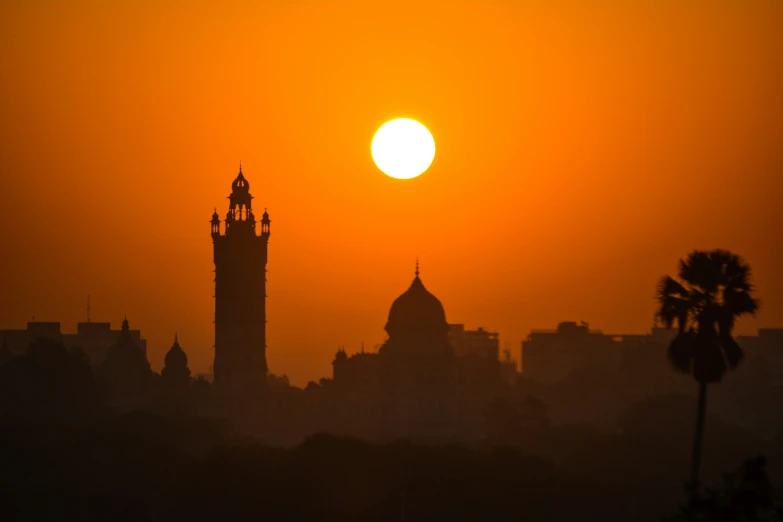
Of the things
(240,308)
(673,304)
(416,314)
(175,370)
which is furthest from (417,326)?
(673,304)

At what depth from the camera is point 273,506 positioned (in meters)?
99.4

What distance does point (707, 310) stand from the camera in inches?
2913

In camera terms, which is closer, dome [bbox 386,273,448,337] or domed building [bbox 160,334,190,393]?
dome [bbox 386,273,448,337]

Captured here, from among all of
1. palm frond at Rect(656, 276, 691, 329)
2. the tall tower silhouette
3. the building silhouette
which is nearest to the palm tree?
palm frond at Rect(656, 276, 691, 329)

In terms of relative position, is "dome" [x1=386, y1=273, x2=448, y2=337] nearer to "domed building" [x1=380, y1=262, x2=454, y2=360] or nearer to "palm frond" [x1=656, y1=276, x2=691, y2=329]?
"domed building" [x1=380, y1=262, x2=454, y2=360]

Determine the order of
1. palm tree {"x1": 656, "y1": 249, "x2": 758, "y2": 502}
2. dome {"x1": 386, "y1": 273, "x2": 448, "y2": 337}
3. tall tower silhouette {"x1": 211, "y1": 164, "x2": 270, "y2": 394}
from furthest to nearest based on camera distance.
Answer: tall tower silhouette {"x1": 211, "y1": 164, "x2": 270, "y2": 394} → dome {"x1": 386, "y1": 273, "x2": 448, "y2": 337} → palm tree {"x1": 656, "y1": 249, "x2": 758, "y2": 502}

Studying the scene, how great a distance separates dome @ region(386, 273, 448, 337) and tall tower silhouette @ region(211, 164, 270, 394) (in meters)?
25.9

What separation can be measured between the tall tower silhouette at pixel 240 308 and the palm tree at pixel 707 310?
349ft

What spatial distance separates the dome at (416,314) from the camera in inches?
6083

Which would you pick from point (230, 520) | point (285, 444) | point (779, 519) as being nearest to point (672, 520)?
point (779, 519)

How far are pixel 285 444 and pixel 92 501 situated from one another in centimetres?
5977

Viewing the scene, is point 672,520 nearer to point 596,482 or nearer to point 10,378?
point 596,482

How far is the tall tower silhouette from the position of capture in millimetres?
178625

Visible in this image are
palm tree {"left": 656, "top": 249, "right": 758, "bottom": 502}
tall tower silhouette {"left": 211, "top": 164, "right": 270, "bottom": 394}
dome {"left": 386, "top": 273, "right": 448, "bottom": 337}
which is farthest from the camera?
tall tower silhouette {"left": 211, "top": 164, "right": 270, "bottom": 394}
